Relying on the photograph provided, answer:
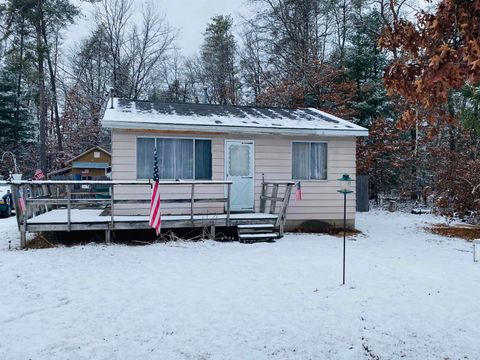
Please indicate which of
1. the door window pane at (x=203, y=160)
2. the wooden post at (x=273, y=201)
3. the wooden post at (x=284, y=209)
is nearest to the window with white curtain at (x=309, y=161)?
the wooden post at (x=273, y=201)

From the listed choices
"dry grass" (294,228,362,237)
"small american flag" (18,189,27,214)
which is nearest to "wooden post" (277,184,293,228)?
"dry grass" (294,228,362,237)

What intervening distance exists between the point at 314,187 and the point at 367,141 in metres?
8.80

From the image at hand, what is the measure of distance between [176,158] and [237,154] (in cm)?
157

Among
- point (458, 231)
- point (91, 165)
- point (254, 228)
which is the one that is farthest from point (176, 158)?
point (91, 165)

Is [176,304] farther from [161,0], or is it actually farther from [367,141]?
[161,0]

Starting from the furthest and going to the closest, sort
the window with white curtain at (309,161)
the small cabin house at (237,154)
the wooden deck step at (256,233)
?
the window with white curtain at (309,161) < the small cabin house at (237,154) < the wooden deck step at (256,233)

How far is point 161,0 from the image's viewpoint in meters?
27.8

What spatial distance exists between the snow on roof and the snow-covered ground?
9.70 feet

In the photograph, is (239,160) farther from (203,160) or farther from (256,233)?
(256,233)

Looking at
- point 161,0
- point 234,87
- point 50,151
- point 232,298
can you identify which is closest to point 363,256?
point 232,298

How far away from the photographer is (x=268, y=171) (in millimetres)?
10891

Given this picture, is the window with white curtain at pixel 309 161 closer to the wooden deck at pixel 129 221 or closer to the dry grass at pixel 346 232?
the dry grass at pixel 346 232

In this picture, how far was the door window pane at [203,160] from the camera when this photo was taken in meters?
10.5

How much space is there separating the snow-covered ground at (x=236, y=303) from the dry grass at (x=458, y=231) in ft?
8.32
